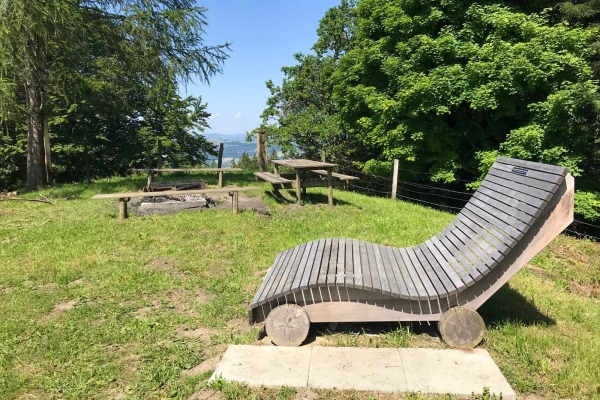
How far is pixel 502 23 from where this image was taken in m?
11.5

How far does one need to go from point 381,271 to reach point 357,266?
218 mm

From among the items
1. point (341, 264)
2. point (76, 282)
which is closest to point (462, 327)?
point (341, 264)

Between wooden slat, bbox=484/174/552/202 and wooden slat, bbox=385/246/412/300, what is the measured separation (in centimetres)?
117

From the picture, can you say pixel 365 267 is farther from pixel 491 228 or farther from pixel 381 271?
pixel 491 228

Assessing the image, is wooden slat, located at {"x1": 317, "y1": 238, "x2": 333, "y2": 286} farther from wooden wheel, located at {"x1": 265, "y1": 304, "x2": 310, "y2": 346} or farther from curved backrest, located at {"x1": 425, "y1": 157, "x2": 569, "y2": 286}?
curved backrest, located at {"x1": 425, "y1": 157, "x2": 569, "y2": 286}

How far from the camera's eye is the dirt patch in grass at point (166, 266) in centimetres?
508

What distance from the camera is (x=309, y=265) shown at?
3.71 meters

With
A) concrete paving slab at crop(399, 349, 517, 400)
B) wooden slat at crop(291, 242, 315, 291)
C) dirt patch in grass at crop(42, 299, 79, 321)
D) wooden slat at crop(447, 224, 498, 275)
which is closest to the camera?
concrete paving slab at crop(399, 349, 517, 400)

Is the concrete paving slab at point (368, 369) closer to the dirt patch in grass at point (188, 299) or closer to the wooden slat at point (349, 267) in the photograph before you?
the wooden slat at point (349, 267)

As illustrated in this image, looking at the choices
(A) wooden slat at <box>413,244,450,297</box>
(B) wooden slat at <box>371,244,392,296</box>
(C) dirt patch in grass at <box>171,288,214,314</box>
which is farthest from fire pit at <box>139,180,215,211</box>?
(A) wooden slat at <box>413,244,450,297</box>

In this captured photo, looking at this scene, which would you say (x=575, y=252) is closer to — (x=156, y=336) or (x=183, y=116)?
(x=156, y=336)

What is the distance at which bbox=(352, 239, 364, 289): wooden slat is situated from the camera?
3119 millimetres

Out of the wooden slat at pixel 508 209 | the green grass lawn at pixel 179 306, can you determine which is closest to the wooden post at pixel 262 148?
the green grass lawn at pixel 179 306

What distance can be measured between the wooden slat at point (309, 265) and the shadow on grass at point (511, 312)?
1.64m
